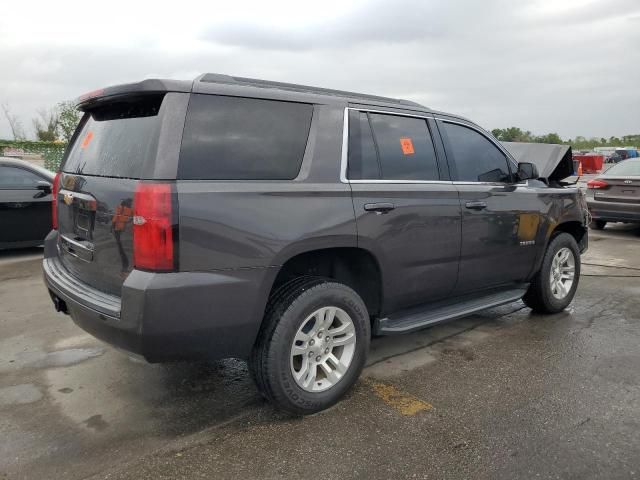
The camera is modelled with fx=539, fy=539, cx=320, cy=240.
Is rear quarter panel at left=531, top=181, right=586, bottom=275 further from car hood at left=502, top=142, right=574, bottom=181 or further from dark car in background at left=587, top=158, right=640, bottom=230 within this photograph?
dark car in background at left=587, top=158, right=640, bottom=230

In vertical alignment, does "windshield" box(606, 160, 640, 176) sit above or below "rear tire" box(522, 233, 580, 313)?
above

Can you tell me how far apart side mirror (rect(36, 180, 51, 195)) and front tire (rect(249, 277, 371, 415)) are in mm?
6238

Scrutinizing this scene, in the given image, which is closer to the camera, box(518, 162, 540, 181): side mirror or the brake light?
the brake light

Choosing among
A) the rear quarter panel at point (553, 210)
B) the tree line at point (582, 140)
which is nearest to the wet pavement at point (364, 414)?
the rear quarter panel at point (553, 210)

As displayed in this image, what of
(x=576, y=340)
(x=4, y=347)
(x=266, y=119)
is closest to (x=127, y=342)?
(x=266, y=119)

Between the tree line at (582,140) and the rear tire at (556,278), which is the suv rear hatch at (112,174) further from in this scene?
the tree line at (582,140)

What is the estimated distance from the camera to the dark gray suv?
2.66 metres

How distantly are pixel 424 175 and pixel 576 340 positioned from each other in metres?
2.01

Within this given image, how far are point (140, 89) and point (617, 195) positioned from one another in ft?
31.8

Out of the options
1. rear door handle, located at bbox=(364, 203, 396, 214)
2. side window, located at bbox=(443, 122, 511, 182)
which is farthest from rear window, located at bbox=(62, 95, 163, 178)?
side window, located at bbox=(443, 122, 511, 182)

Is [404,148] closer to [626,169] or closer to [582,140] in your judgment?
[626,169]

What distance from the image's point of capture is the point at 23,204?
769 cm

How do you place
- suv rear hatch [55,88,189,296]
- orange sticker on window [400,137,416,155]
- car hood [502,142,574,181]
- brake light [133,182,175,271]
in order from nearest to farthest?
brake light [133,182,175,271]
suv rear hatch [55,88,189,296]
orange sticker on window [400,137,416,155]
car hood [502,142,574,181]

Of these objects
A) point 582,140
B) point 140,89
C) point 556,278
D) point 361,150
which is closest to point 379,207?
point 361,150
